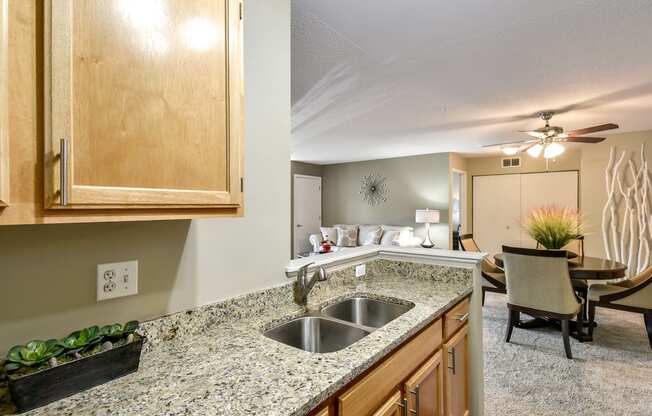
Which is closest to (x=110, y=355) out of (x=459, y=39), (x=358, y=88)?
(x=459, y=39)

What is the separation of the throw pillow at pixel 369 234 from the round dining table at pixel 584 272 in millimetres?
2900

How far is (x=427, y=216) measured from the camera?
5.79m

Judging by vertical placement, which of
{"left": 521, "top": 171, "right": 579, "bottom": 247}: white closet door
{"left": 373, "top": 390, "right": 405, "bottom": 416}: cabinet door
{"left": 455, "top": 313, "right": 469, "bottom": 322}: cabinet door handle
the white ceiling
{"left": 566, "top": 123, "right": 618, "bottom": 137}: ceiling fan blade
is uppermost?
the white ceiling

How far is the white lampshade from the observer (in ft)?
18.8

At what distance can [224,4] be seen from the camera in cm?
98

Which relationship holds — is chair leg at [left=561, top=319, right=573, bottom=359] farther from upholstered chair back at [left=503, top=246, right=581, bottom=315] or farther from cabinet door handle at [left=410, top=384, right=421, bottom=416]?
cabinet door handle at [left=410, top=384, right=421, bottom=416]

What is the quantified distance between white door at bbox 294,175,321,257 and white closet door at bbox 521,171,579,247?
4180mm

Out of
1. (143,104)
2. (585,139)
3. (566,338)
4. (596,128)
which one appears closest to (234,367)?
(143,104)

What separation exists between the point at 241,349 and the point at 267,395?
0.28 meters

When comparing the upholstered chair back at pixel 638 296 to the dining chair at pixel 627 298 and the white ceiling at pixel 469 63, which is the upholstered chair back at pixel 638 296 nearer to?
the dining chair at pixel 627 298

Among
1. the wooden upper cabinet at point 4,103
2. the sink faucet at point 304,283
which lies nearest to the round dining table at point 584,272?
the sink faucet at point 304,283

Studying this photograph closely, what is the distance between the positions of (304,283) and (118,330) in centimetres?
78

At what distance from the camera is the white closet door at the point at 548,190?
18.1ft

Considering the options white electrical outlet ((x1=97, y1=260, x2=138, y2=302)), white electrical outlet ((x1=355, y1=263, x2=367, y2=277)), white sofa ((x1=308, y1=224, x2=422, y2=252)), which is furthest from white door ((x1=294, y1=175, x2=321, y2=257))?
white electrical outlet ((x1=97, y1=260, x2=138, y2=302))
